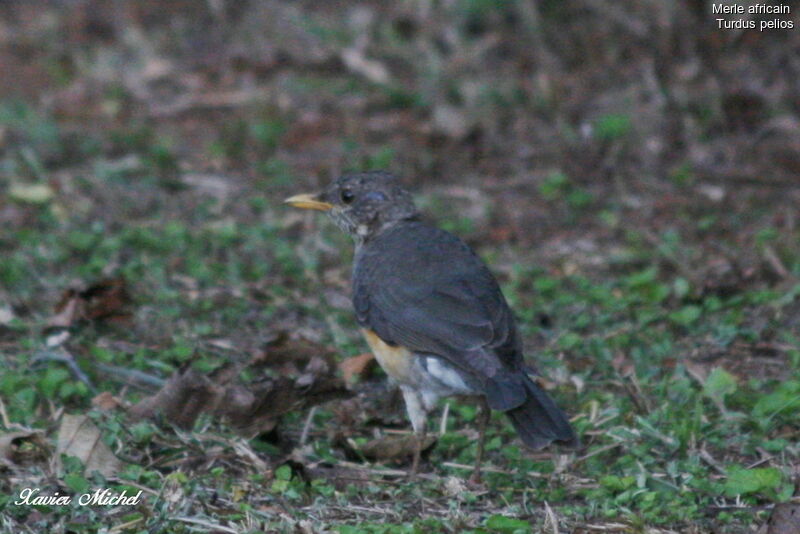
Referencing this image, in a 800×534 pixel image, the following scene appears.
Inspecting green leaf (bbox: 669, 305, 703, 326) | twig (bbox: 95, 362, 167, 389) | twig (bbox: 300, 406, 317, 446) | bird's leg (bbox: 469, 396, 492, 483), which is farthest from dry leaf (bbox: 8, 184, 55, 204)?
green leaf (bbox: 669, 305, 703, 326)

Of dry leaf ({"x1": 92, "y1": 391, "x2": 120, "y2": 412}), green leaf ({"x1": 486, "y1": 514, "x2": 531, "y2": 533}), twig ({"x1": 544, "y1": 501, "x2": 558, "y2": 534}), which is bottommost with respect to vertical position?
twig ({"x1": 544, "y1": 501, "x2": 558, "y2": 534})

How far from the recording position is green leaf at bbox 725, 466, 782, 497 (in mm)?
5254

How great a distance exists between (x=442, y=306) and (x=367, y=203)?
1377 millimetres

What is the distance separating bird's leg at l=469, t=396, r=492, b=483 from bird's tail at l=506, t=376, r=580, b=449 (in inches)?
14.0

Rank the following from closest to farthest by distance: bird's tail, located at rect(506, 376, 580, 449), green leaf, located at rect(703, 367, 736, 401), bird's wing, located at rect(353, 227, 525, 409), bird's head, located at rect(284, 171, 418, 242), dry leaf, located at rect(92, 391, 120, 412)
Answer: bird's tail, located at rect(506, 376, 580, 449), bird's wing, located at rect(353, 227, 525, 409), dry leaf, located at rect(92, 391, 120, 412), green leaf, located at rect(703, 367, 736, 401), bird's head, located at rect(284, 171, 418, 242)

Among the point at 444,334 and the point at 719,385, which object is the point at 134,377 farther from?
the point at 719,385

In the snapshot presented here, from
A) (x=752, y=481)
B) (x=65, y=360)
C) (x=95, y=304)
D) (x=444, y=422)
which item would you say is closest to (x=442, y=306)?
(x=444, y=422)

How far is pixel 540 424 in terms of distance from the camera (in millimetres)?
5461

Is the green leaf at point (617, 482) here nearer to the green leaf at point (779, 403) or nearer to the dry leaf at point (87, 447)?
the green leaf at point (779, 403)

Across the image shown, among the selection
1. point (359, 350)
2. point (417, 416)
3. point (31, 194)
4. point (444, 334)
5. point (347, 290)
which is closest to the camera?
point (444, 334)

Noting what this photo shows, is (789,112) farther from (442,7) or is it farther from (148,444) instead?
(148,444)

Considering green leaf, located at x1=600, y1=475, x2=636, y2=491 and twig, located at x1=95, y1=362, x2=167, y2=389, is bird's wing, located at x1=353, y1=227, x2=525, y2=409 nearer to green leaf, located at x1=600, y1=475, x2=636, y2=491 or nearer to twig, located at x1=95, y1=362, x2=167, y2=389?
green leaf, located at x1=600, y1=475, x2=636, y2=491

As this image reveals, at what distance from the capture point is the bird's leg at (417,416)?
5.92 meters

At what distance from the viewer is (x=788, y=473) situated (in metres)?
5.59
